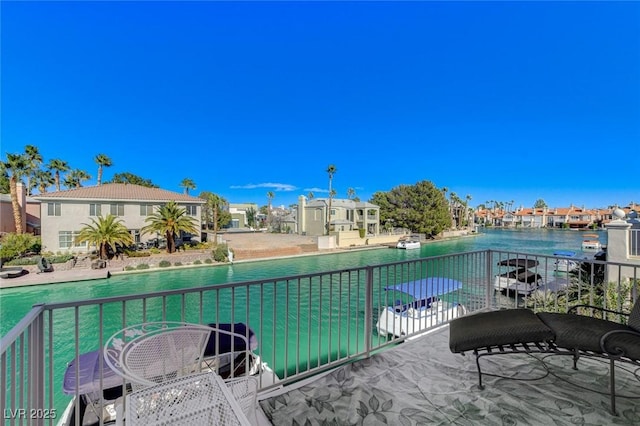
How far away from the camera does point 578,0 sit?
9.14 m

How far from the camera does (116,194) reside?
66.0 feet

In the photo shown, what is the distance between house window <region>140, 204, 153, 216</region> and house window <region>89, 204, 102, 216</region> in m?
2.41

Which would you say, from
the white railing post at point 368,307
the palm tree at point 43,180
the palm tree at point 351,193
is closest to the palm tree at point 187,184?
the palm tree at point 43,180

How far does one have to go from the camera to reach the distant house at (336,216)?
112 ft

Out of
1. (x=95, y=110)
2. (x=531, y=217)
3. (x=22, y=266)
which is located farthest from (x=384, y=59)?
(x=531, y=217)

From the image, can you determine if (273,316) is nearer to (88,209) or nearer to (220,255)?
(220,255)

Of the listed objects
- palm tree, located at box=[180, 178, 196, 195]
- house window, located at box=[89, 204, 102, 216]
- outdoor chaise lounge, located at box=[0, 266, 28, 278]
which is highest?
palm tree, located at box=[180, 178, 196, 195]

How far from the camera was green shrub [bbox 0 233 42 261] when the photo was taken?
1656cm

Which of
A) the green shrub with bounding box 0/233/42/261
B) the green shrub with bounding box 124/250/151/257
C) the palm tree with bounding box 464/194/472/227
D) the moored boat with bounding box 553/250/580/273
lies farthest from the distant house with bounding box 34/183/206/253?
the palm tree with bounding box 464/194/472/227

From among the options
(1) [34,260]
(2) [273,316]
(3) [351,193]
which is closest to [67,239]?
(1) [34,260]

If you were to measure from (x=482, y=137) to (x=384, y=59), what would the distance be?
16.6 meters

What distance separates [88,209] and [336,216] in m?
23.8

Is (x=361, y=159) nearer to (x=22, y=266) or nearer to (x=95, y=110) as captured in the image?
(x=95, y=110)

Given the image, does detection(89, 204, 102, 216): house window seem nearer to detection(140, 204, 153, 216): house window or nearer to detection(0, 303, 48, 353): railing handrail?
detection(140, 204, 153, 216): house window
